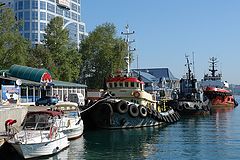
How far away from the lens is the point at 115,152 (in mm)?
29547

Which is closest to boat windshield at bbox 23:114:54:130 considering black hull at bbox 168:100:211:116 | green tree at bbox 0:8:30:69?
green tree at bbox 0:8:30:69

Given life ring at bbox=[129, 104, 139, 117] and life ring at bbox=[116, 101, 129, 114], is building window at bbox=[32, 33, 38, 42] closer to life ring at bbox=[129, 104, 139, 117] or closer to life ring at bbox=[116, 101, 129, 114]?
life ring at bbox=[129, 104, 139, 117]

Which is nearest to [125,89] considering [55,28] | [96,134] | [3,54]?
[96,134]

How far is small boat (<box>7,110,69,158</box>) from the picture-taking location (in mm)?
24375

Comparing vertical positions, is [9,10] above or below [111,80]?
above

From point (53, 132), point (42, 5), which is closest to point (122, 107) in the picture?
point (53, 132)

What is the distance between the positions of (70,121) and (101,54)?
5592 centimetres

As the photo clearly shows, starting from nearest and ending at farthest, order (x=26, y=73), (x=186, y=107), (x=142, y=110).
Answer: (x=142, y=110) < (x=26, y=73) < (x=186, y=107)

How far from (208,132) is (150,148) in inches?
553

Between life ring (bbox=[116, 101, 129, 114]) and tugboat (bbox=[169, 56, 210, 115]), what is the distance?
86.2ft

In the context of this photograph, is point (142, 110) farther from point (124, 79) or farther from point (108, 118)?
point (124, 79)

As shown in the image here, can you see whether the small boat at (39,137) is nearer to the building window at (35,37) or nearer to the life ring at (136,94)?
the life ring at (136,94)

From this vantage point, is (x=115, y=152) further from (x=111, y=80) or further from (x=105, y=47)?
(x=105, y=47)

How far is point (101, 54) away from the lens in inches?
3494
